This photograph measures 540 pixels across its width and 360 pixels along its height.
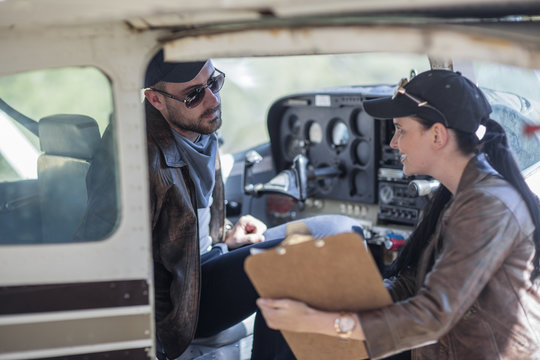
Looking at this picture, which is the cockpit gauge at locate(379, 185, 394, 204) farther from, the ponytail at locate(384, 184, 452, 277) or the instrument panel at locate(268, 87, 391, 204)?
the ponytail at locate(384, 184, 452, 277)

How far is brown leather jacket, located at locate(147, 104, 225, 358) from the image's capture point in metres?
2.41

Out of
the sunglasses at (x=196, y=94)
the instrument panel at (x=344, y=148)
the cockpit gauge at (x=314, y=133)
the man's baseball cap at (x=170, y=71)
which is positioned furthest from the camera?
the cockpit gauge at (x=314, y=133)

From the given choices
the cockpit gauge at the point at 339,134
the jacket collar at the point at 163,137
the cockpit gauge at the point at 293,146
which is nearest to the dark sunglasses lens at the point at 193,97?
the jacket collar at the point at 163,137

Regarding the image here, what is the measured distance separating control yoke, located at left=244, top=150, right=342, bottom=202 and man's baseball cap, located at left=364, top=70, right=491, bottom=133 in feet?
5.92

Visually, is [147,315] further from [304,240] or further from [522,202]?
[522,202]

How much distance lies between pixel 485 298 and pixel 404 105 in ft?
2.10

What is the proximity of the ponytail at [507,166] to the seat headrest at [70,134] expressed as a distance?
4.72 ft

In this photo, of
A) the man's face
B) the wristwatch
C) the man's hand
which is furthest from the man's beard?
the wristwatch

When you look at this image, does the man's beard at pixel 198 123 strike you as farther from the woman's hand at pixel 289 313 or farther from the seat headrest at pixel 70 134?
the woman's hand at pixel 289 313

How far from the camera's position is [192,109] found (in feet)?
8.74

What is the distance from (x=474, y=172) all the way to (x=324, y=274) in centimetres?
59

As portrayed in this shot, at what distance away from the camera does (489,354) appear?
1.89 meters

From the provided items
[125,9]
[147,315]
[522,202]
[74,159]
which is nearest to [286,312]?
[147,315]

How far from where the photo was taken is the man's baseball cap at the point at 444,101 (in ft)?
6.42
